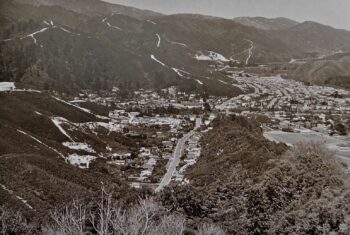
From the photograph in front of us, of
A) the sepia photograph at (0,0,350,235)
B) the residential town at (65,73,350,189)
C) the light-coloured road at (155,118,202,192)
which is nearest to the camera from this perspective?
the sepia photograph at (0,0,350,235)

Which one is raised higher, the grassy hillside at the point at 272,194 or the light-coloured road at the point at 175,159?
the grassy hillside at the point at 272,194

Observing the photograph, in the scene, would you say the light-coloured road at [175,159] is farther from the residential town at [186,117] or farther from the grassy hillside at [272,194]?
the grassy hillside at [272,194]

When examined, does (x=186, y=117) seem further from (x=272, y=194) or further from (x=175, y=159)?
(x=272, y=194)

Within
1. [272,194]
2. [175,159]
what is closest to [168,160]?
[175,159]

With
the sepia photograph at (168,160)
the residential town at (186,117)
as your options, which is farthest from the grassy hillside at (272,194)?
the residential town at (186,117)

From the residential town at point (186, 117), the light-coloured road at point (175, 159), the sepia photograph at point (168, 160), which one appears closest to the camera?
the sepia photograph at point (168, 160)

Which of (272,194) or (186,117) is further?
(186,117)

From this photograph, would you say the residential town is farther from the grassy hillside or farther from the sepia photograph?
the grassy hillside

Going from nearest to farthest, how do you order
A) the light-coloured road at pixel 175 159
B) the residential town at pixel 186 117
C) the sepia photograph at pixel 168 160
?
1. the sepia photograph at pixel 168 160
2. the light-coloured road at pixel 175 159
3. the residential town at pixel 186 117

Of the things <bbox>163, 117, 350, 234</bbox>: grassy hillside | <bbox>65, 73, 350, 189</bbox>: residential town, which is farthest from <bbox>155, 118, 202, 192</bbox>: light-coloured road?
<bbox>163, 117, 350, 234</bbox>: grassy hillside

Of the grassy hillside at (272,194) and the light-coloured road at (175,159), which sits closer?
the grassy hillside at (272,194)

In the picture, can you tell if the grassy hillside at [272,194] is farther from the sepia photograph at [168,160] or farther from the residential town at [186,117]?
the residential town at [186,117]

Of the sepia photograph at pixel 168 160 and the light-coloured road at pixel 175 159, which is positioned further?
the light-coloured road at pixel 175 159
